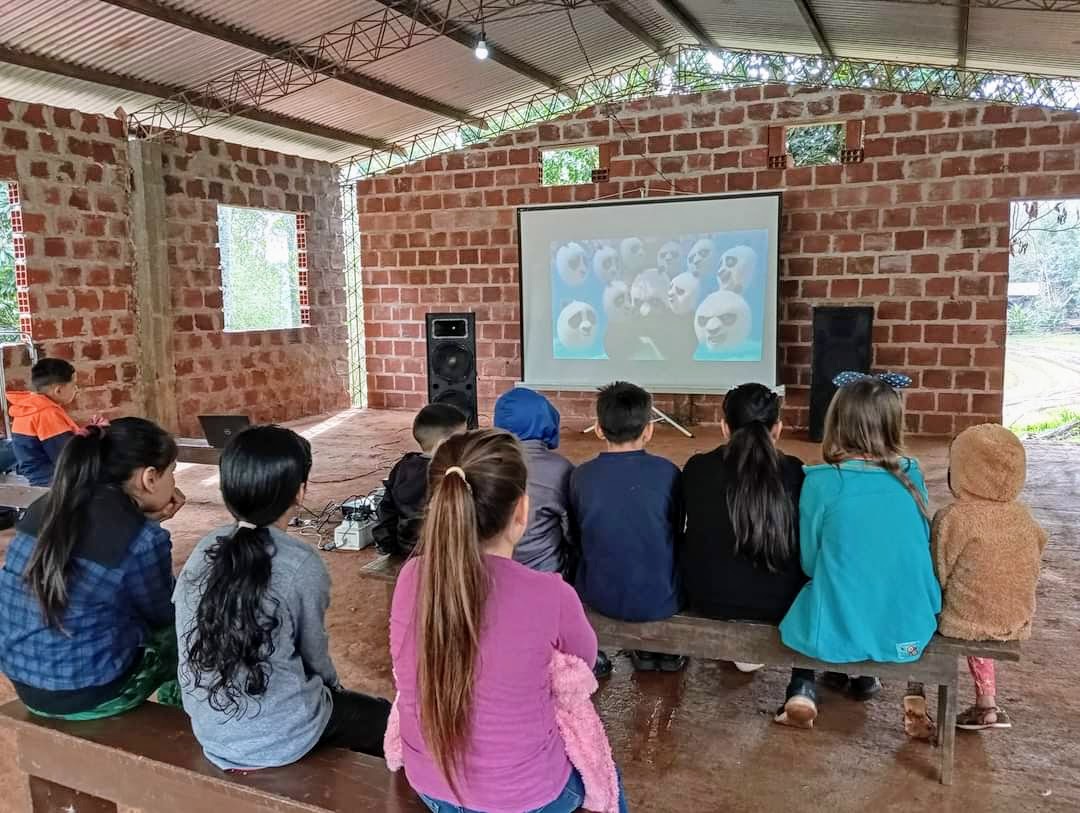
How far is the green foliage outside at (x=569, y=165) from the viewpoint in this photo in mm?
7992

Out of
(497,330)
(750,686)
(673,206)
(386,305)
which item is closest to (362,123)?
(386,305)

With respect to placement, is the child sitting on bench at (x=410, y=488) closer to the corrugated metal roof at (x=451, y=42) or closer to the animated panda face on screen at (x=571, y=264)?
the corrugated metal roof at (x=451, y=42)

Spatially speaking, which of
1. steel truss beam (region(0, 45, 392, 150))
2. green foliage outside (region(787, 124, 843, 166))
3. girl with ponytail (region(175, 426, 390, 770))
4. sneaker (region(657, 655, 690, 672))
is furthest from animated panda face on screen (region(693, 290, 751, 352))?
girl with ponytail (region(175, 426, 390, 770))

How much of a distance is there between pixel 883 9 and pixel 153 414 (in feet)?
22.4

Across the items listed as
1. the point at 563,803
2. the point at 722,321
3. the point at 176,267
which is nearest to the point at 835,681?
the point at 563,803

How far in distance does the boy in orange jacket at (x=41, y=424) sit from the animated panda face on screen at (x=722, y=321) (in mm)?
5111

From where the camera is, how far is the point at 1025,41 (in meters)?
6.11

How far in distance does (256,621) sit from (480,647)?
1.56ft

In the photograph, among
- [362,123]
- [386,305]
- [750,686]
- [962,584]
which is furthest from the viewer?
[386,305]

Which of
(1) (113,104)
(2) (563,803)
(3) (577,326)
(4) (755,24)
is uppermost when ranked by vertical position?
(4) (755,24)

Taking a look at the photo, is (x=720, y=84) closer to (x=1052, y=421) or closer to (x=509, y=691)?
(x=1052, y=421)

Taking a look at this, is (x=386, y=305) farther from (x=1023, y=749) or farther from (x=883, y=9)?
(x=1023, y=749)

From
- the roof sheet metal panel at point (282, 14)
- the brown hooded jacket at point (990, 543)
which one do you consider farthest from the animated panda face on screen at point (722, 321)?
the brown hooded jacket at point (990, 543)

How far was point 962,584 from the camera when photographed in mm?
2047
